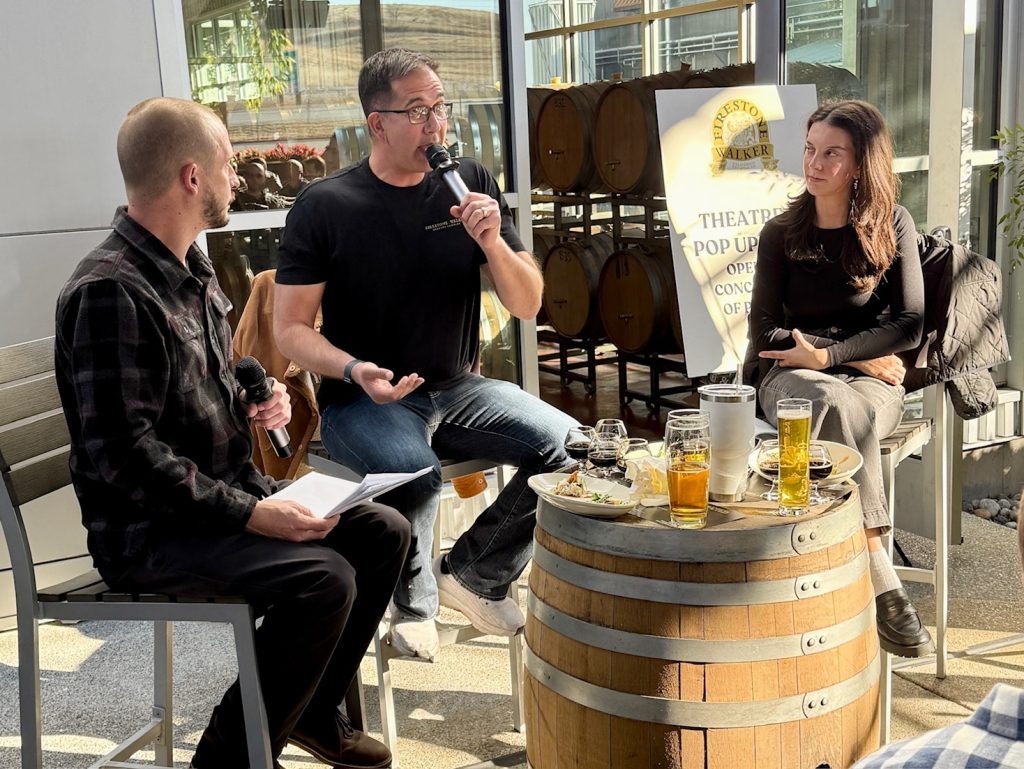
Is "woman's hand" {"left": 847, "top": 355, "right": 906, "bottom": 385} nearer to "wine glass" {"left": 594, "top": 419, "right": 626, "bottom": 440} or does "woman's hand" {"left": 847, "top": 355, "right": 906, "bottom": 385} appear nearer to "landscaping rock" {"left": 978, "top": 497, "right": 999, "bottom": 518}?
"wine glass" {"left": 594, "top": 419, "right": 626, "bottom": 440}

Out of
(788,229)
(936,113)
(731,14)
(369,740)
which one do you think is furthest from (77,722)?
(731,14)

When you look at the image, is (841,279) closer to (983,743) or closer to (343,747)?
(343,747)

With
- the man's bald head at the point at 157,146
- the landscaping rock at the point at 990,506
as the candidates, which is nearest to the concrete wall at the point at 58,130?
the man's bald head at the point at 157,146

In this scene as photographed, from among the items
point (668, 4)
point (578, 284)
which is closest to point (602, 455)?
point (578, 284)

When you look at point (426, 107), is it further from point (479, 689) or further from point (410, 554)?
point (479, 689)

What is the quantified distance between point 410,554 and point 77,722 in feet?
3.66

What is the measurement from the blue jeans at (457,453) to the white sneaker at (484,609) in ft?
0.06

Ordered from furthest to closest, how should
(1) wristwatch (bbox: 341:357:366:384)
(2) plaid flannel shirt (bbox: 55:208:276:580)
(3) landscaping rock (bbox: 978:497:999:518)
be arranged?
(3) landscaping rock (bbox: 978:497:999:518) < (1) wristwatch (bbox: 341:357:366:384) < (2) plaid flannel shirt (bbox: 55:208:276:580)

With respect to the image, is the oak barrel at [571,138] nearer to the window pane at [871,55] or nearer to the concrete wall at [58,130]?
the window pane at [871,55]

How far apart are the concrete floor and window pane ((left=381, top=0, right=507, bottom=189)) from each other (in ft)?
5.98

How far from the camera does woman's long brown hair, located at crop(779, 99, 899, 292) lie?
2965mm

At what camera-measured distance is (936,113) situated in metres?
3.81

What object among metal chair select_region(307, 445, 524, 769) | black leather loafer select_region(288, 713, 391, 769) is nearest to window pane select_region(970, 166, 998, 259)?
metal chair select_region(307, 445, 524, 769)

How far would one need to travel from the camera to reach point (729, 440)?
1974 mm
